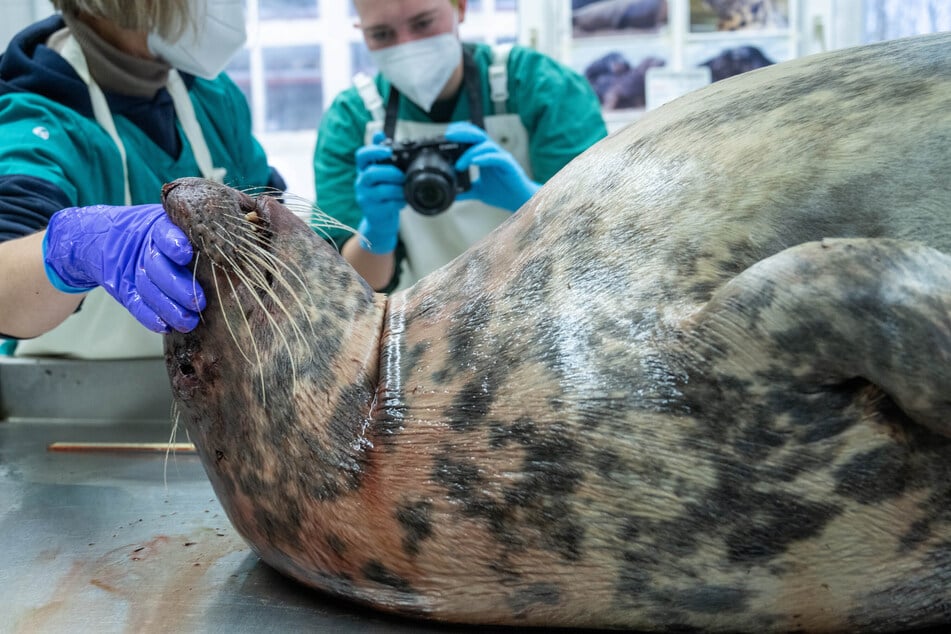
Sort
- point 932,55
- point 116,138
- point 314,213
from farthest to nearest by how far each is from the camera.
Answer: point 116,138
point 314,213
point 932,55

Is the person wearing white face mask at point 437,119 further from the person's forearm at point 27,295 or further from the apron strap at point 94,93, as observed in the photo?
the person's forearm at point 27,295

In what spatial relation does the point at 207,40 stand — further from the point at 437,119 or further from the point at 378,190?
the point at 437,119

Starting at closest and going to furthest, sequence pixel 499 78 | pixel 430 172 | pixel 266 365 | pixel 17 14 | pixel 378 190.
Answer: pixel 266 365, pixel 430 172, pixel 378 190, pixel 499 78, pixel 17 14

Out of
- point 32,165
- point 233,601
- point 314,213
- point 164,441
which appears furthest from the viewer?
point 164,441

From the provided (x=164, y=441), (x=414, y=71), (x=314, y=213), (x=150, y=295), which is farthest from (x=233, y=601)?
(x=414, y=71)

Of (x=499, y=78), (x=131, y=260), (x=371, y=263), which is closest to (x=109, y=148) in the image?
(x=371, y=263)

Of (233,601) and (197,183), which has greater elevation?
(197,183)

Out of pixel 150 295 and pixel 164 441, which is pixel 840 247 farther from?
pixel 164 441

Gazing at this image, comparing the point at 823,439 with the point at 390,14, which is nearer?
the point at 823,439

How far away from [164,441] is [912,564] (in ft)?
6.12

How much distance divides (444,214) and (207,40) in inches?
41.2

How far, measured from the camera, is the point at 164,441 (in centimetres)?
235

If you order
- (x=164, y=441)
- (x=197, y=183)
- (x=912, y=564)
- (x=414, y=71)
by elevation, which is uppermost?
(x=414, y=71)

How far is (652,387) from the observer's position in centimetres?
104
